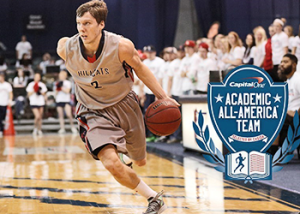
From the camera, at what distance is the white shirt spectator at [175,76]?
10445 mm

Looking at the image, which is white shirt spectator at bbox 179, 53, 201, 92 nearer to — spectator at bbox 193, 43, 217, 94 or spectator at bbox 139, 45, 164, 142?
spectator at bbox 193, 43, 217, 94

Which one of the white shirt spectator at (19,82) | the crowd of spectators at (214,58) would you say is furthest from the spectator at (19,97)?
the crowd of spectators at (214,58)

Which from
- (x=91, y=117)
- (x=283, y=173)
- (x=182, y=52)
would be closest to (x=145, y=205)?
(x=91, y=117)

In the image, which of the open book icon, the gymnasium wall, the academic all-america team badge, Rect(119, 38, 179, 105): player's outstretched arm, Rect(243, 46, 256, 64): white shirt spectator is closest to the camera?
Rect(119, 38, 179, 105): player's outstretched arm

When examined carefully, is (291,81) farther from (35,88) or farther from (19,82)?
(19,82)

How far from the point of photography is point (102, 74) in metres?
3.72

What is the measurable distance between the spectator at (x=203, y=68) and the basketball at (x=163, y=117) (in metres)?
5.50

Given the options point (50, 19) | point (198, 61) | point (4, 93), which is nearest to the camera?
point (198, 61)

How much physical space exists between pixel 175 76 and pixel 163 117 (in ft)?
21.6

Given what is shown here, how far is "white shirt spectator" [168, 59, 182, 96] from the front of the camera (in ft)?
34.3

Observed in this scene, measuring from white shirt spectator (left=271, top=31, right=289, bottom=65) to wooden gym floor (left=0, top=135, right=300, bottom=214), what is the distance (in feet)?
7.62


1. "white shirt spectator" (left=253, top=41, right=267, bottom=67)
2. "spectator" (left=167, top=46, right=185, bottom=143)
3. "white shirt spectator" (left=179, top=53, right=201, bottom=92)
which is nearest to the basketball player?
"white shirt spectator" (left=253, top=41, right=267, bottom=67)

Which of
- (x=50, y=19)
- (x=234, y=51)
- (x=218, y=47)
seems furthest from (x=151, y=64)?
(x=50, y=19)

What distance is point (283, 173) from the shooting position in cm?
627
